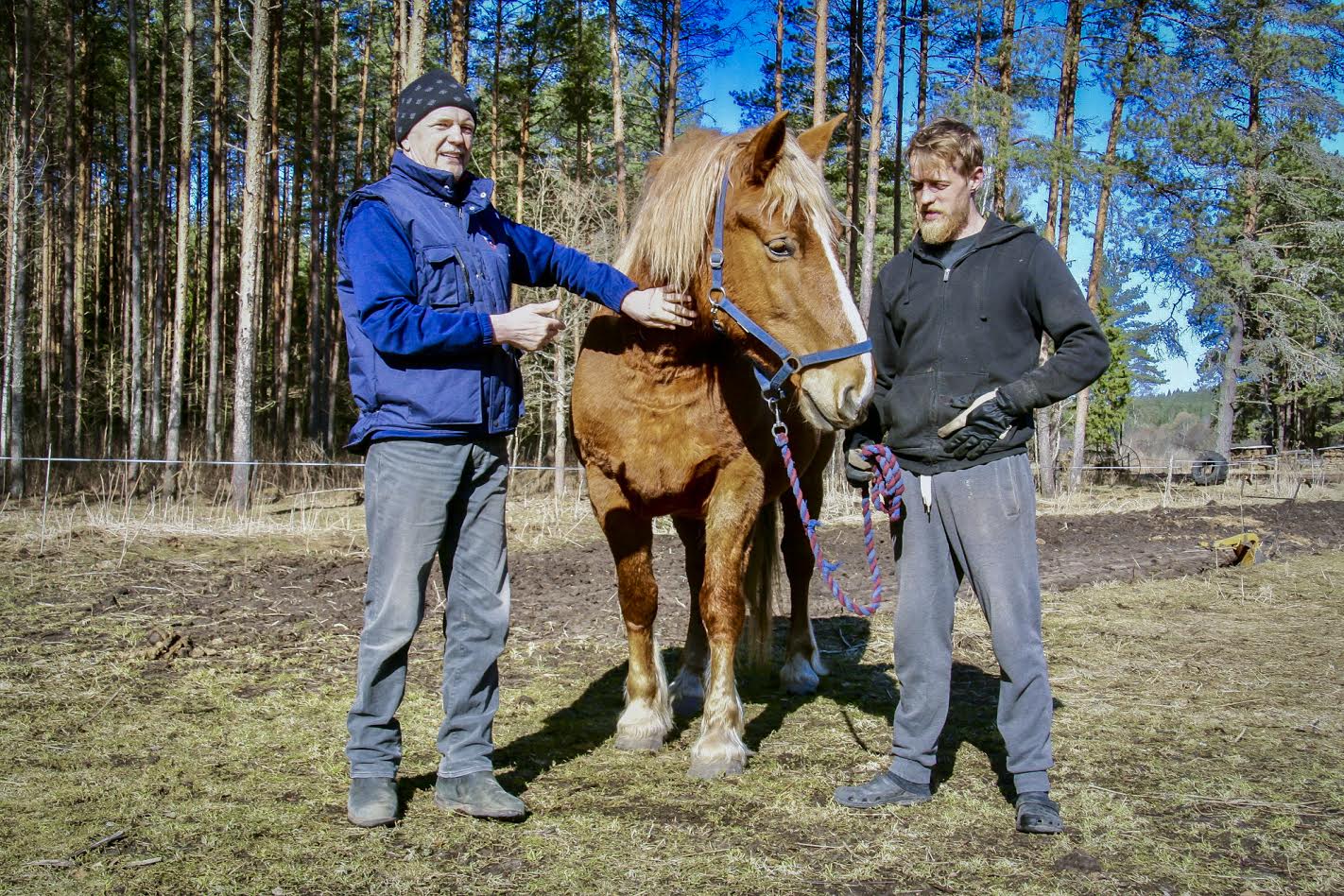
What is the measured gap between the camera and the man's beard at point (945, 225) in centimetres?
299

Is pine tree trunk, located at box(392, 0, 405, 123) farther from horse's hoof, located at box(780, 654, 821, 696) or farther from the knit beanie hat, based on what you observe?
the knit beanie hat

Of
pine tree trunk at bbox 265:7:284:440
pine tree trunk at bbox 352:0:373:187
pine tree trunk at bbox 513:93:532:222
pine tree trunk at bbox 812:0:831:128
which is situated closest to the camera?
pine tree trunk at bbox 812:0:831:128

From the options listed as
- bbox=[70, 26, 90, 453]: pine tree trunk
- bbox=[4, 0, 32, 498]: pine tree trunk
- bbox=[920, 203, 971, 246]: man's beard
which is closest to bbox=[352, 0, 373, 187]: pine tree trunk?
bbox=[70, 26, 90, 453]: pine tree trunk

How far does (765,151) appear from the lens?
3014 mm

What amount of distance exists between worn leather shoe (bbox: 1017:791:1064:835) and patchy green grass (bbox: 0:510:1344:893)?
39mm

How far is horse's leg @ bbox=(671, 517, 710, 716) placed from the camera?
4284 mm

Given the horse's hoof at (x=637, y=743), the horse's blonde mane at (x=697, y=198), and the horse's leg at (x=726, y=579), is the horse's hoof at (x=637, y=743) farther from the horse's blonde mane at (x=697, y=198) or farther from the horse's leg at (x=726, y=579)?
the horse's blonde mane at (x=697, y=198)

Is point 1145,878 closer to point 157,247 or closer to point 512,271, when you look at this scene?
point 512,271

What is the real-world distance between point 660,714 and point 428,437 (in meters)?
1.67

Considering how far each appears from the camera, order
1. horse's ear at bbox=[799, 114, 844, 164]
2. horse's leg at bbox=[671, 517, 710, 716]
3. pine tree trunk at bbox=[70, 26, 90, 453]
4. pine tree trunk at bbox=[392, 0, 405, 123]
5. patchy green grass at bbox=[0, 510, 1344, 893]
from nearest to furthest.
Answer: patchy green grass at bbox=[0, 510, 1344, 893] < horse's ear at bbox=[799, 114, 844, 164] < horse's leg at bbox=[671, 517, 710, 716] < pine tree trunk at bbox=[392, 0, 405, 123] < pine tree trunk at bbox=[70, 26, 90, 453]

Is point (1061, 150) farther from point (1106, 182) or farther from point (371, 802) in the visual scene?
point (371, 802)

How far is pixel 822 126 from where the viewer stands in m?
3.38

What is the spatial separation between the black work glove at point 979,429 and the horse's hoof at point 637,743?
169 cm

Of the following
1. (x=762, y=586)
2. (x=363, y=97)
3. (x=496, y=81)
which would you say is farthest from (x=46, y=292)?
(x=762, y=586)
